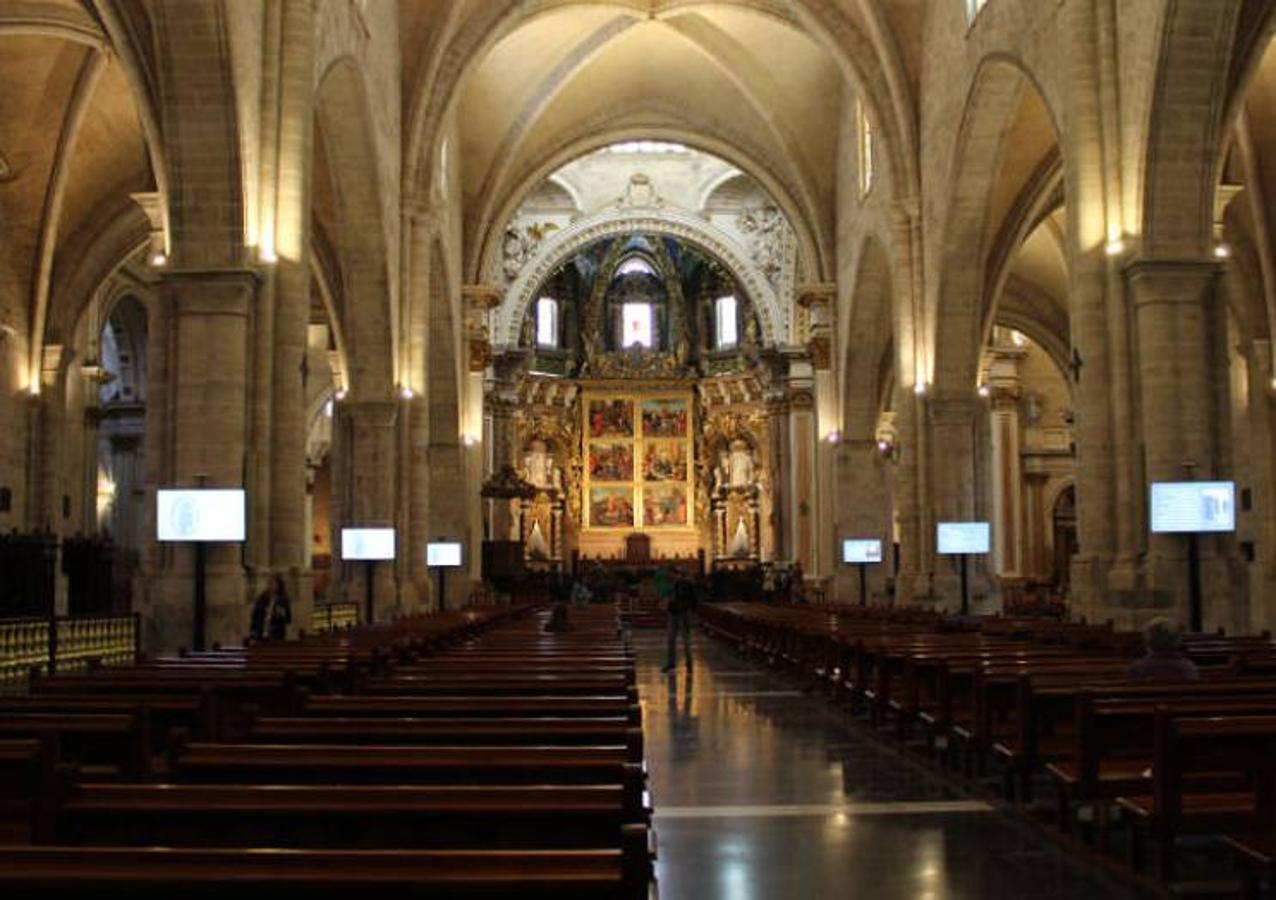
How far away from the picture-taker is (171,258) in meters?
14.6

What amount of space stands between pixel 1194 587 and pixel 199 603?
983 cm

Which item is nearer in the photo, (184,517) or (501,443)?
(184,517)

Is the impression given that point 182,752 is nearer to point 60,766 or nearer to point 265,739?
point 265,739

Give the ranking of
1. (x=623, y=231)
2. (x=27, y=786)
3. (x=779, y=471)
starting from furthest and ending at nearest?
(x=779, y=471), (x=623, y=231), (x=27, y=786)

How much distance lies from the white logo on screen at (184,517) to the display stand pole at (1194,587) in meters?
9.70

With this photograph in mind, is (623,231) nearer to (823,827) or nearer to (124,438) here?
(124,438)

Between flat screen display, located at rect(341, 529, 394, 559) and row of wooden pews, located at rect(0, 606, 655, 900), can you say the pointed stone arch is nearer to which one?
flat screen display, located at rect(341, 529, 394, 559)

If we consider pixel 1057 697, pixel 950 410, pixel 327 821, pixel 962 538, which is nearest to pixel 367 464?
pixel 962 538

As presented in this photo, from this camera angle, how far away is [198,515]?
1337 centimetres

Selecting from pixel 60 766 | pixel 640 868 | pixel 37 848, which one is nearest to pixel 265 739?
pixel 60 766

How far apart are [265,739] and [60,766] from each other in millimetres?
1632

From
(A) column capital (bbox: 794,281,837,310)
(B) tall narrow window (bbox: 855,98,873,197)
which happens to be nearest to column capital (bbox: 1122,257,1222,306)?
(B) tall narrow window (bbox: 855,98,873,197)

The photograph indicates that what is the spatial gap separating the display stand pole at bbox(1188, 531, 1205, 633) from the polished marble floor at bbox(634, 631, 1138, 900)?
4330 millimetres

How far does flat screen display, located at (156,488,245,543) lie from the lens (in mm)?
13336
